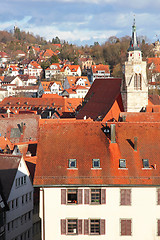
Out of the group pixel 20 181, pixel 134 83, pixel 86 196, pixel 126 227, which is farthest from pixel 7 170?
pixel 134 83

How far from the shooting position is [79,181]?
27.8 meters

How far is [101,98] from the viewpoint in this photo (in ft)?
229

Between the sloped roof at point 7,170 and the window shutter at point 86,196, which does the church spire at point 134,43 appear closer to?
the sloped roof at point 7,170

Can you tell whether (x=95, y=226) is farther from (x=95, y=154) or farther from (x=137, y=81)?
(x=137, y=81)

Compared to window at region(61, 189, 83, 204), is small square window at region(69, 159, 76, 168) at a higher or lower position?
higher

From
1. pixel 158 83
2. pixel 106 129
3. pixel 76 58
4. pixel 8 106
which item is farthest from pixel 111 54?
pixel 106 129

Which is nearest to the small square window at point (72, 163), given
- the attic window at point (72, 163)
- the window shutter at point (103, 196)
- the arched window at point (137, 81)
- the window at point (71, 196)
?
the attic window at point (72, 163)

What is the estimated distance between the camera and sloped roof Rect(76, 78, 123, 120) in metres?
66.0

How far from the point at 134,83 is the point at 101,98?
6068mm

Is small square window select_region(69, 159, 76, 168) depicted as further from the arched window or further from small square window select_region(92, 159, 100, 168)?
the arched window

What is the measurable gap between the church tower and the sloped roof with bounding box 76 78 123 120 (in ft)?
4.40

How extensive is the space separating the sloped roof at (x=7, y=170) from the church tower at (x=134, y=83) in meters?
31.1

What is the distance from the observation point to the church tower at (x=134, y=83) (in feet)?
215

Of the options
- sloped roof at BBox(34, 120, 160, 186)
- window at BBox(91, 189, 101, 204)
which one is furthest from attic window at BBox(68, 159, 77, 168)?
window at BBox(91, 189, 101, 204)
